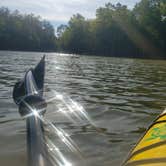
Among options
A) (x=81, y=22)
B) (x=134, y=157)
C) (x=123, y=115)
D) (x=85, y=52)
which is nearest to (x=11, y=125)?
(x=123, y=115)

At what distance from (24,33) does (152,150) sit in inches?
4178

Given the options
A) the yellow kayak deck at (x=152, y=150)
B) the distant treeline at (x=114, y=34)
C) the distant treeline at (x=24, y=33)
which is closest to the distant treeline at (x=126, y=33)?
the distant treeline at (x=114, y=34)

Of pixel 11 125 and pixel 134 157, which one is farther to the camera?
pixel 11 125

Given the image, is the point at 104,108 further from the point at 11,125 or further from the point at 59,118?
the point at 11,125

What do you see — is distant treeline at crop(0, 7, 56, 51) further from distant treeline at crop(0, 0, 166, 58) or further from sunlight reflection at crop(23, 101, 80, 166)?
sunlight reflection at crop(23, 101, 80, 166)

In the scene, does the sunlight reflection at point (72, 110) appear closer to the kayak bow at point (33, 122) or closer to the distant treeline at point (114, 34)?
the kayak bow at point (33, 122)

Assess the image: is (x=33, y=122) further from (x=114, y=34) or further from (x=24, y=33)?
(x=24, y=33)

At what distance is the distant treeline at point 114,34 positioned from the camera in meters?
72.0

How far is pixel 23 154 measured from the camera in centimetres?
414

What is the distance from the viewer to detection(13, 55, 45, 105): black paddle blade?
19.9ft

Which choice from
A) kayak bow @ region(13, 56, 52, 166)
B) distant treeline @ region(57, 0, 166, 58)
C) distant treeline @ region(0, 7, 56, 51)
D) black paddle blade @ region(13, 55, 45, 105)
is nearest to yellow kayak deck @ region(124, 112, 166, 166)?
kayak bow @ region(13, 56, 52, 166)

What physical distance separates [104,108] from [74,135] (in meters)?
2.27

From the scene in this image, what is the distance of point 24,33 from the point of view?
105 metres

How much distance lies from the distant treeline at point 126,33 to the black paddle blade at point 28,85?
62500 millimetres
